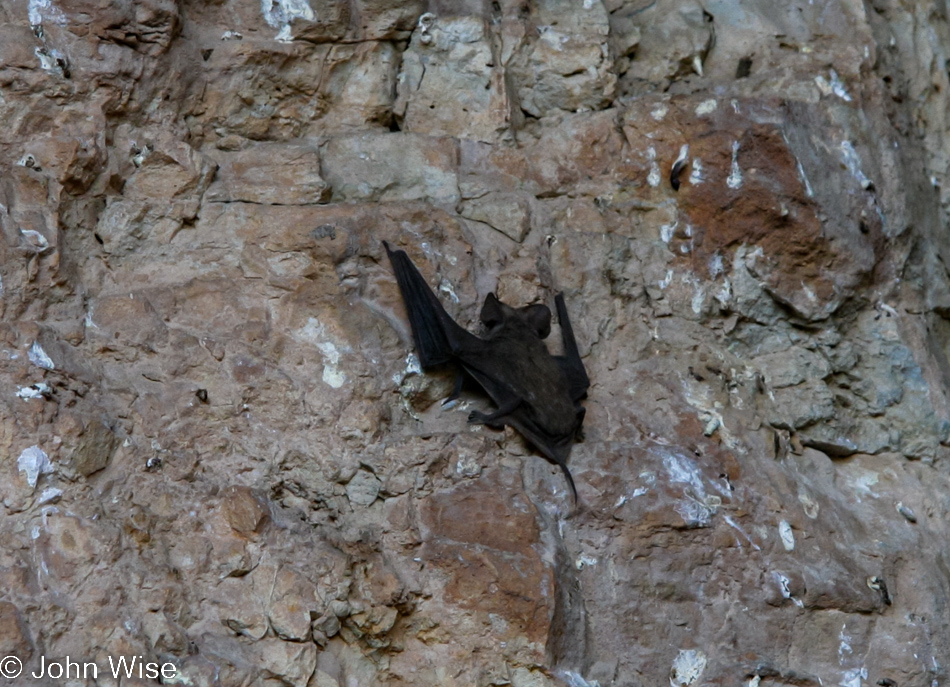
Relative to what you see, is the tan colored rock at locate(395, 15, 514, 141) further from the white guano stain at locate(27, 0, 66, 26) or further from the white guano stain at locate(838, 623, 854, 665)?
the white guano stain at locate(838, 623, 854, 665)

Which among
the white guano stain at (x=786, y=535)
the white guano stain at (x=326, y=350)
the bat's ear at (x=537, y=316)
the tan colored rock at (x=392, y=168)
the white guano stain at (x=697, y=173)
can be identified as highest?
the tan colored rock at (x=392, y=168)

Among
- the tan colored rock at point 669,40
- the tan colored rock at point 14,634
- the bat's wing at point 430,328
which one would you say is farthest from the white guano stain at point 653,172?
the tan colored rock at point 14,634

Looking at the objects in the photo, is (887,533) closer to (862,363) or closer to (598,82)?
(862,363)

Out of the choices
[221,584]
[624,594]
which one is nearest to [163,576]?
[221,584]

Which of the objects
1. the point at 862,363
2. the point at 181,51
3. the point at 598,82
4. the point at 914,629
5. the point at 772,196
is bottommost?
the point at 914,629

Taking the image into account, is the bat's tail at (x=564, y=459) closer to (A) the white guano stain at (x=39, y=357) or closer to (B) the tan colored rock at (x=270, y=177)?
(B) the tan colored rock at (x=270, y=177)

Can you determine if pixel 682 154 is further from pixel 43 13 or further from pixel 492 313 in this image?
pixel 43 13
